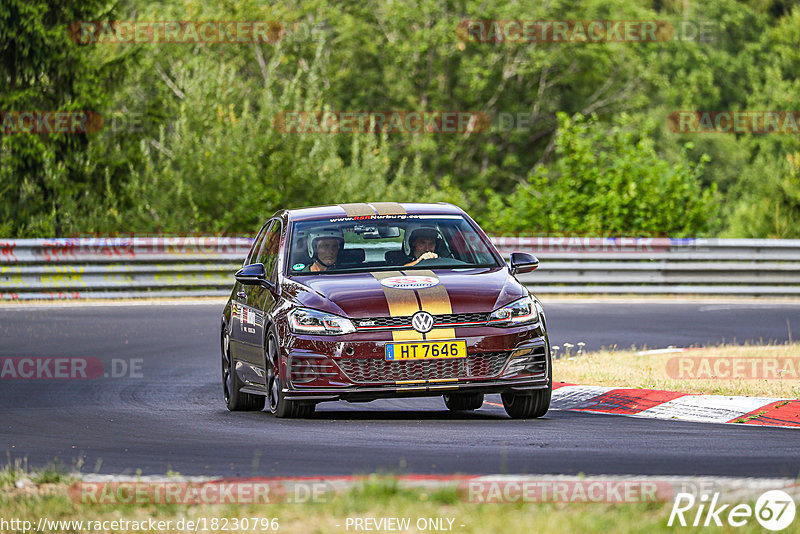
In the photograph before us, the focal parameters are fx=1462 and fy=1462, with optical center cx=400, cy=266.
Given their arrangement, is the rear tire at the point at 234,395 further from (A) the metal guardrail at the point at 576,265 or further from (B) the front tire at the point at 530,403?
(A) the metal guardrail at the point at 576,265

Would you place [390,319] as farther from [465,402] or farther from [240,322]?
[240,322]

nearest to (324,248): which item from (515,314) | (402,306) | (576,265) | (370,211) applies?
(370,211)

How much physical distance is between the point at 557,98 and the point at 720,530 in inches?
1983

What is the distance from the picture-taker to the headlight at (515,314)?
10094 mm

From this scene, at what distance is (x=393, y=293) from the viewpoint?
10094 mm

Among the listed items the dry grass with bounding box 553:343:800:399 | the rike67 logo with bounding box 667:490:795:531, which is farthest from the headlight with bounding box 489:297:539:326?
the rike67 logo with bounding box 667:490:795:531

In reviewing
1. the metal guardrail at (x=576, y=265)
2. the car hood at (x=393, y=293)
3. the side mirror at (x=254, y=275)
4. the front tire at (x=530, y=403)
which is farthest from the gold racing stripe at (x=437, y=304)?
the metal guardrail at (x=576, y=265)

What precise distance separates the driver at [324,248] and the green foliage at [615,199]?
1834 centimetres

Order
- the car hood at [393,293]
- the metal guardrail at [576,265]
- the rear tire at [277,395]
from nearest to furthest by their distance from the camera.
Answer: the car hood at [393,293] → the rear tire at [277,395] → the metal guardrail at [576,265]

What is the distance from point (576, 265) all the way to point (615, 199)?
413cm

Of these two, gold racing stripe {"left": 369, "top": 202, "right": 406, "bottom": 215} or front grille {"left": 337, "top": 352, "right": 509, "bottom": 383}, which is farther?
gold racing stripe {"left": 369, "top": 202, "right": 406, "bottom": 215}

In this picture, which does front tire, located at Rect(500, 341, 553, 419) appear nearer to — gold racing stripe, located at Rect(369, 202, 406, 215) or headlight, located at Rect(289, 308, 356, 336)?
headlight, located at Rect(289, 308, 356, 336)

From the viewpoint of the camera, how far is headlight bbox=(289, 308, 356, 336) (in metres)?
9.94

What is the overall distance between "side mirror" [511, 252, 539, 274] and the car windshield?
0.49 ft
